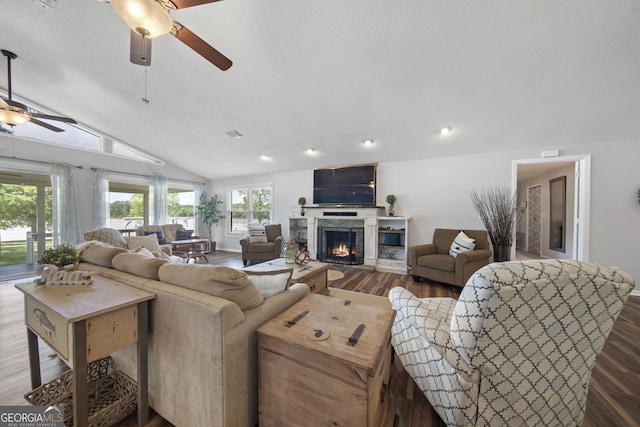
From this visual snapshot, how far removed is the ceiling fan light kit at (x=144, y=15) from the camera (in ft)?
4.12

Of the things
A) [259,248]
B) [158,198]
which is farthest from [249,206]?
[158,198]

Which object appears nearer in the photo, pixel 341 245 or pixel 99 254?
pixel 99 254

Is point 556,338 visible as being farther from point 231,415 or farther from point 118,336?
point 118,336

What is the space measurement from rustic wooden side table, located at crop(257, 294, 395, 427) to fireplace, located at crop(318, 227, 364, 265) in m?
3.48

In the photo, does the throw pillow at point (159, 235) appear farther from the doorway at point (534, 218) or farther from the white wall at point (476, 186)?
the doorway at point (534, 218)

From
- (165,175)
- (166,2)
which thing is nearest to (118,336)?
(166,2)

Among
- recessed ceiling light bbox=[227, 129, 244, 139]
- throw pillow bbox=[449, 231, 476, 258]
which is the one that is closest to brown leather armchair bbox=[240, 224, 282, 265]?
recessed ceiling light bbox=[227, 129, 244, 139]

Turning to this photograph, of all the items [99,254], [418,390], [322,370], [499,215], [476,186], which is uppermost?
[476,186]

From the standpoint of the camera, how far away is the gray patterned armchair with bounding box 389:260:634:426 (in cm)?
91

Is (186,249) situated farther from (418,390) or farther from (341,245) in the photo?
(418,390)

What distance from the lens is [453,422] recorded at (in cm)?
113

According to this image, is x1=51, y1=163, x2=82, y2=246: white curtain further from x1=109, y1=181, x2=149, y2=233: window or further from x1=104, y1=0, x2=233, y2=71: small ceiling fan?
x1=104, y1=0, x2=233, y2=71: small ceiling fan

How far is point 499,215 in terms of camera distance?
12.0 feet

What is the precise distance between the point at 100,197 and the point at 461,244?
7.22m
